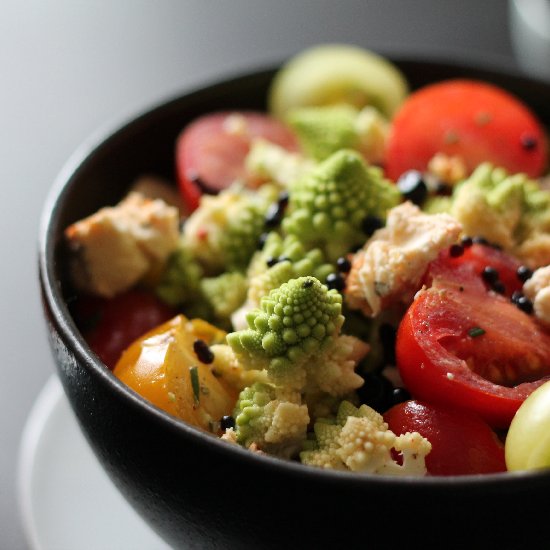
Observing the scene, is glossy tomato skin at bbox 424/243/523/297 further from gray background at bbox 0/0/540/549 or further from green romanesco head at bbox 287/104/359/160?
gray background at bbox 0/0/540/549

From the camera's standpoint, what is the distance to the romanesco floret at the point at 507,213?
3.87 ft

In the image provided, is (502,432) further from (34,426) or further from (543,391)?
(34,426)

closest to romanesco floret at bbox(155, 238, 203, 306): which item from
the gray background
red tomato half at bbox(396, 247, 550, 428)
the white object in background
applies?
red tomato half at bbox(396, 247, 550, 428)

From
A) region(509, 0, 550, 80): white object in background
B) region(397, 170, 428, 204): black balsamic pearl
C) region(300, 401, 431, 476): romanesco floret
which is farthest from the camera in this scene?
region(509, 0, 550, 80): white object in background

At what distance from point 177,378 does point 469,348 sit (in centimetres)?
35

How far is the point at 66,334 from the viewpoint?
1.04 meters

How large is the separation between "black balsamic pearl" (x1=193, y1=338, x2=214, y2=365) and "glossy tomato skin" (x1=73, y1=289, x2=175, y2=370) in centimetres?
18

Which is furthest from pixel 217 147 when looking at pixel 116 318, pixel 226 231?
pixel 116 318

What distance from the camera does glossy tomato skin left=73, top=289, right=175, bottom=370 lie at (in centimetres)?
126

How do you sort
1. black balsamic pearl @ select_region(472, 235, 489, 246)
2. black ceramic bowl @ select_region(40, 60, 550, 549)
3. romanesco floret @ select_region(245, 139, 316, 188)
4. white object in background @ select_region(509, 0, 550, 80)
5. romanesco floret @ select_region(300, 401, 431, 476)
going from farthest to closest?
white object in background @ select_region(509, 0, 550, 80) → romanesco floret @ select_region(245, 139, 316, 188) → black balsamic pearl @ select_region(472, 235, 489, 246) → romanesco floret @ select_region(300, 401, 431, 476) → black ceramic bowl @ select_region(40, 60, 550, 549)

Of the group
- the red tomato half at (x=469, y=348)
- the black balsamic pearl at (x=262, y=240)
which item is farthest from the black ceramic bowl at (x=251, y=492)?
the black balsamic pearl at (x=262, y=240)

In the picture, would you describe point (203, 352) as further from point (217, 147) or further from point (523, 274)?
point (217, 147)

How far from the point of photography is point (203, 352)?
1096mm

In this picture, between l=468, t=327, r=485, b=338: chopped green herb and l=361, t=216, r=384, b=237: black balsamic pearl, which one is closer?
l=468, t=327, r=485, b=338: chopped green herb
